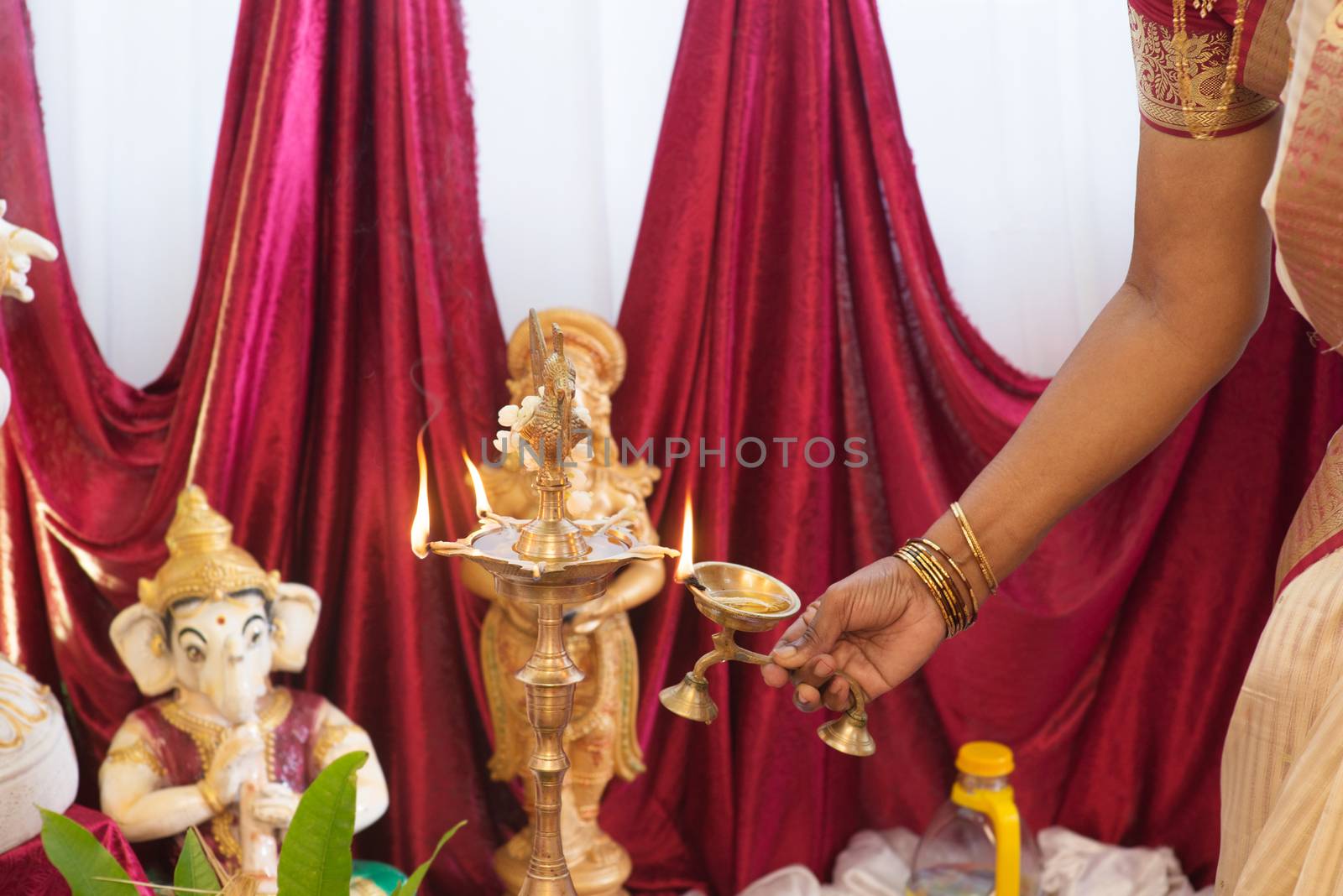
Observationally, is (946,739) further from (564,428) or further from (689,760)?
(564,428)

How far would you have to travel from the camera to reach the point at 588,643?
1.86 meters

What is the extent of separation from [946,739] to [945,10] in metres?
A: 1.17

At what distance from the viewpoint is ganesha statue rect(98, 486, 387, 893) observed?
5.22ft

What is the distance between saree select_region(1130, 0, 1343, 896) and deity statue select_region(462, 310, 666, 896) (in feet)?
3.17

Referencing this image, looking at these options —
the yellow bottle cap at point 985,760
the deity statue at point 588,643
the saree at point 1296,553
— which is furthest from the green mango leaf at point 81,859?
the yellow bottle cap at point 985,760

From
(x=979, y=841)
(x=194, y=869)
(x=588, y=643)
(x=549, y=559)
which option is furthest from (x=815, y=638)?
(x=979, y=841)

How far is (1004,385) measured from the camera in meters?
1.95

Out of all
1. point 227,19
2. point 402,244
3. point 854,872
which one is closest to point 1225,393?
point 854,872

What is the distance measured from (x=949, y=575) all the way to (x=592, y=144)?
1071mm

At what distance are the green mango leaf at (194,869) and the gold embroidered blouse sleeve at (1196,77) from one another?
0.99 metres

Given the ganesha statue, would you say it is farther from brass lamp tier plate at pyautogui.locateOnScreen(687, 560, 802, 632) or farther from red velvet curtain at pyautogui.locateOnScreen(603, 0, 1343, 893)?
brass lamp tier plate at pyautogui.locateOnScreen(687, 560, 802, 632)

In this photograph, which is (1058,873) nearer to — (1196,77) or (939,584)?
(939,584)

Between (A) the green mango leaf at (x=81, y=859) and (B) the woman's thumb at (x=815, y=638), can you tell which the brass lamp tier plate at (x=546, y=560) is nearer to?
(B) the woman's thumb at (x=815, y=638)

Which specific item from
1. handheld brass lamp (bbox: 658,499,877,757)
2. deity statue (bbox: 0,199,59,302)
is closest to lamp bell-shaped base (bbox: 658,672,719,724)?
handheld brass lamp (bbox: 658,499,877,757)
